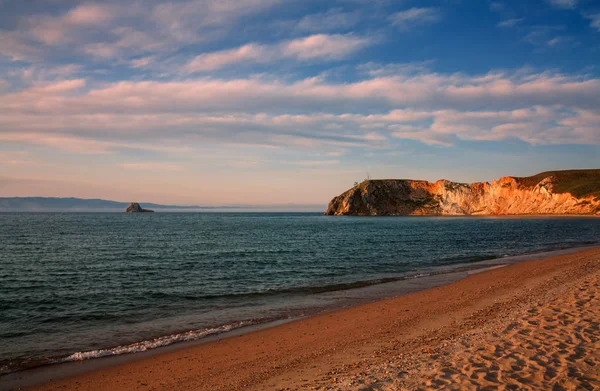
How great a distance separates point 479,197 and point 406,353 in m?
157

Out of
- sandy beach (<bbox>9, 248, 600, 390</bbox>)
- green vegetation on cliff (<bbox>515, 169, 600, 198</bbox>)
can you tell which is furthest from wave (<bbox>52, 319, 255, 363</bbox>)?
green vegetation on cliff (<bbox>515, 169, 600, 198</bbox>)

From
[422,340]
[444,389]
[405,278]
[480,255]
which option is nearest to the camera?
[444,389]

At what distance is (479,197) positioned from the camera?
151 m

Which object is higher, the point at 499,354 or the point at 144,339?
the point at 499,354

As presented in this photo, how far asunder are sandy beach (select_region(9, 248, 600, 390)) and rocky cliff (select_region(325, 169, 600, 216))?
13051cm

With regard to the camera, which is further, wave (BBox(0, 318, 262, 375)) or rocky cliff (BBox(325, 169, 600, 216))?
rocky cliff (BBox(325, 169, 600, 216))

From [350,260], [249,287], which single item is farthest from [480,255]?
[249,287]

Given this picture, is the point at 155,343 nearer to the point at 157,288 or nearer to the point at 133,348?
the point at 133,348

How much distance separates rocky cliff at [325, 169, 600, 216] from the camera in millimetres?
123938

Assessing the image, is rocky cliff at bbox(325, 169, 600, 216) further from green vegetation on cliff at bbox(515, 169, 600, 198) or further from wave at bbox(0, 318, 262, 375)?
wave at bbox(0, 318, 262, 375)

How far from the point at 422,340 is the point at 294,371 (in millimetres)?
4019

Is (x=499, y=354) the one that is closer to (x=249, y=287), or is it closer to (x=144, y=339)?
(x=144, y=339)

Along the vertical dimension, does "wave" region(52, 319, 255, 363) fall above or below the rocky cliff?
below

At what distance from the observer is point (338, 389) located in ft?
23.6
